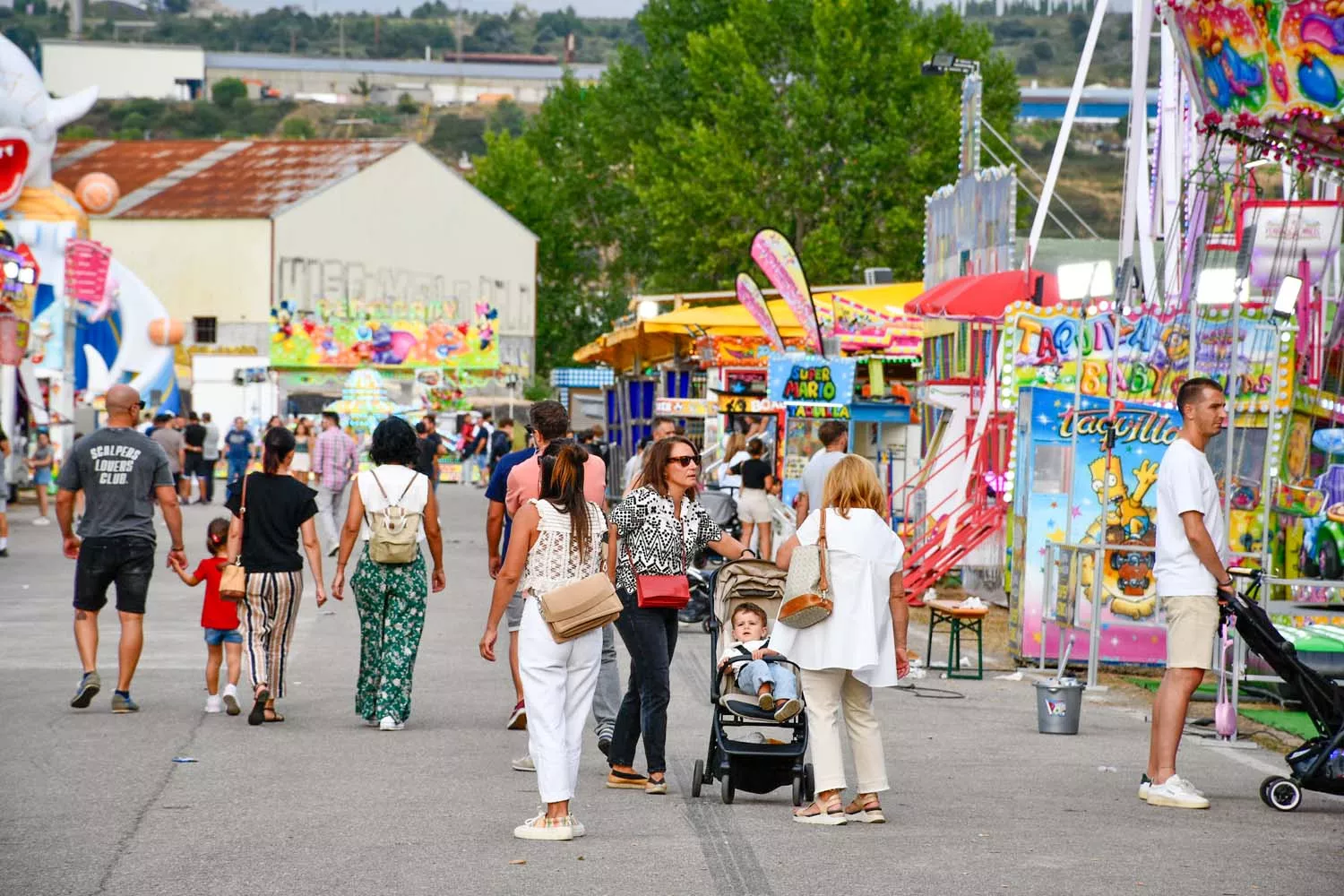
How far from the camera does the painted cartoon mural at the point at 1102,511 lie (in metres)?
13.6

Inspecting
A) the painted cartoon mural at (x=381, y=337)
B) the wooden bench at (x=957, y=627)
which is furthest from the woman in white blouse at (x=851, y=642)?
the painted cartoon mural at (x=381, y=337)

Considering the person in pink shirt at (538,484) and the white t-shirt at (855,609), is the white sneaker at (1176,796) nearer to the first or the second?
the white t-shirt at (855,609)

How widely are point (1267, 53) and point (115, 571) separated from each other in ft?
21.8

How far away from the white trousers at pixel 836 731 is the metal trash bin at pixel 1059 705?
2.90 metres

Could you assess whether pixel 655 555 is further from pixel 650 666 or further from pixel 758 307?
pixel 758 307

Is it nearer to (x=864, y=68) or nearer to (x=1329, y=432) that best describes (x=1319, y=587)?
(x=1329, y=432)

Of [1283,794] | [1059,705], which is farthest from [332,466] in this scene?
[1283,794]

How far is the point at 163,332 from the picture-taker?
142ft

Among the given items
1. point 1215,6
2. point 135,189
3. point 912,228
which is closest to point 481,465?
point 912,228

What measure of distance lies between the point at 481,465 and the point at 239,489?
36180 millimetres

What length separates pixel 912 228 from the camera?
4925 cm

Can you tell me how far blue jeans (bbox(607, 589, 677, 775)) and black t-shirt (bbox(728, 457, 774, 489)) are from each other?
8.65 metres

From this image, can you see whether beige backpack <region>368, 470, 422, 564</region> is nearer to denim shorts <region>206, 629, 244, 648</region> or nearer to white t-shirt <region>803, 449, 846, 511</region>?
denim shorts <region>206, 629, 244, 648</region>

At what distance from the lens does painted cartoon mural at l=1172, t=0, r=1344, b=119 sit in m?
9.16
